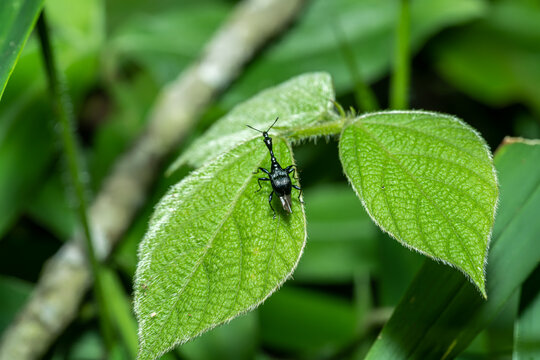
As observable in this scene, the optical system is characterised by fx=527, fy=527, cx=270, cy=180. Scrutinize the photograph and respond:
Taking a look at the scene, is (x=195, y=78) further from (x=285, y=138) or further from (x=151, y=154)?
(x=285, y=138)

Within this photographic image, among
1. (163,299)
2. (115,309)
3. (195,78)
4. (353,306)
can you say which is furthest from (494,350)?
(195,78)

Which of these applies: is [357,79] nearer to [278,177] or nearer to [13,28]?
[278,177]

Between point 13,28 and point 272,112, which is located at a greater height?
point 13,28

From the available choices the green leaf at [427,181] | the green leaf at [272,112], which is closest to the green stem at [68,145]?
the green leaf at [272,112]

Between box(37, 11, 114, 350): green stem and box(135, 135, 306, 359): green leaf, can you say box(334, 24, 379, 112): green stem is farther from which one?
box(135, 135, 306, 359): green leaf

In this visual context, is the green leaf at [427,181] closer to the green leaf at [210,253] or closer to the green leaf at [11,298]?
the green leaf at [210,253]

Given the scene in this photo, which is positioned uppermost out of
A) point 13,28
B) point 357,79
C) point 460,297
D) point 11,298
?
point 13,28

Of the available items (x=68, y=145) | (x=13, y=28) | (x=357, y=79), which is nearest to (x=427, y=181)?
(x=13, y=28)

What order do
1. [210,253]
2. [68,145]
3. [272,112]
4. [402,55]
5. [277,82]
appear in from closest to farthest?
[210,253], [272,112], [68,145], [402,55], [277,82]
